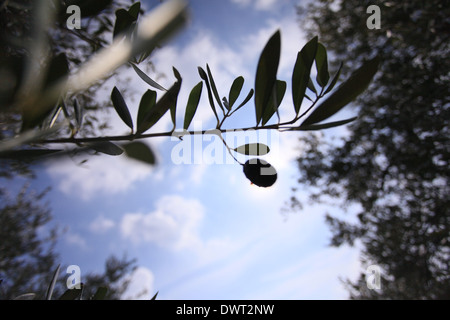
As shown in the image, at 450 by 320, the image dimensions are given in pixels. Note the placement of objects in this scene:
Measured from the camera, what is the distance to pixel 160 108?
2.27 ft

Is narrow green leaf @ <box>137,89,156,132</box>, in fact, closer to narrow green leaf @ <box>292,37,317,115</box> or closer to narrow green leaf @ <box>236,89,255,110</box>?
narrow green leaf @ <box>236,89,255,110</box>

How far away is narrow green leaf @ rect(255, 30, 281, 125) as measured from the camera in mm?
591

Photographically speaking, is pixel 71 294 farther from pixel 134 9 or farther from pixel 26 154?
pixel 134 9

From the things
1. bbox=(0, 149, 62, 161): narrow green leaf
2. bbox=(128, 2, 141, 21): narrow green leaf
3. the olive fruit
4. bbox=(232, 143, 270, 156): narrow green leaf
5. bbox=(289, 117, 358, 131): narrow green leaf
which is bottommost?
the olive fruit

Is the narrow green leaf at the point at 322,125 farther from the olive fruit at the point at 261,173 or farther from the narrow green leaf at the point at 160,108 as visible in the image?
the narrow green leaf at the point at 160,108

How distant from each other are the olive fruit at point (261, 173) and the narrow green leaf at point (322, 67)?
0.28 m

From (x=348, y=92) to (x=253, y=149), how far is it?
28cm

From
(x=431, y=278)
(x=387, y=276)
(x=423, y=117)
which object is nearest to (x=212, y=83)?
(x=423, y=117)

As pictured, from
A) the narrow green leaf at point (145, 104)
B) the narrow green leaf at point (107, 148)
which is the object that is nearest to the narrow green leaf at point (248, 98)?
the narrow green leaf at point (145, 104)

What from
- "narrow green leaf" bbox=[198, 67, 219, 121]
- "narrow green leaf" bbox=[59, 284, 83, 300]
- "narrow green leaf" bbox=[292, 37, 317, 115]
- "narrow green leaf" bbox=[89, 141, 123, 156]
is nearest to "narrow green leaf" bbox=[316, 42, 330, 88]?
"narrow green leaf" bbox=[292, 37, 317, 115]

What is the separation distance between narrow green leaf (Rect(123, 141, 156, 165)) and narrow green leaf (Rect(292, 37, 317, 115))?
37 centimetres

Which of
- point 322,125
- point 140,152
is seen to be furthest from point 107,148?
point 322,125

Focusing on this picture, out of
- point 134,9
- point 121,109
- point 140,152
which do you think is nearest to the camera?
point 140,152

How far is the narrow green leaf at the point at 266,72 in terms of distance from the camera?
591mm
